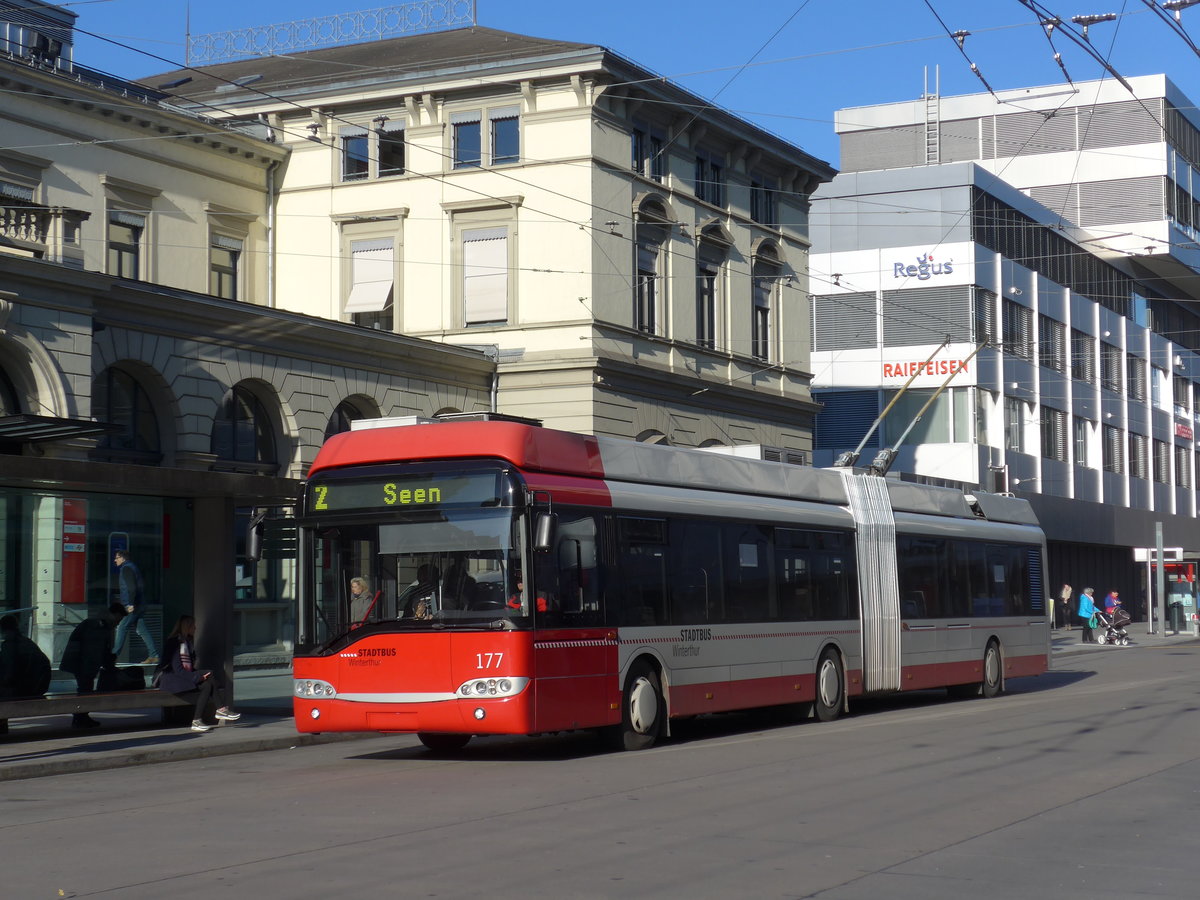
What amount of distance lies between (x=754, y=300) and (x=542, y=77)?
9.70 metres

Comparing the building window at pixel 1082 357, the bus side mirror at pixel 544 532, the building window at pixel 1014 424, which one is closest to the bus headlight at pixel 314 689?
the bus side mirror at pixel 544 532

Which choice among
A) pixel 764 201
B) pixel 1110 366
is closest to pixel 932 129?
pixel 1110 366

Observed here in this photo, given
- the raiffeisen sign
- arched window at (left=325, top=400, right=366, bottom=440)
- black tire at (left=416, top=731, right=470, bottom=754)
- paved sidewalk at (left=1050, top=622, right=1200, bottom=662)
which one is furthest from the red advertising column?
the raiffeisen sign

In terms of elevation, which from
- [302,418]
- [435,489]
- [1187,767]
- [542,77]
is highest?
[542,77]

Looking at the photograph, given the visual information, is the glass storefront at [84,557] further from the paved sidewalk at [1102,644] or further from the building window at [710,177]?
the paved sidewalk at [1102,644]

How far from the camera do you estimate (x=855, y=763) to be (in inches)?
548

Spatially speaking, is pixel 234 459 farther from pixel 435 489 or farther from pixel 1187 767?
pixel 1187 767

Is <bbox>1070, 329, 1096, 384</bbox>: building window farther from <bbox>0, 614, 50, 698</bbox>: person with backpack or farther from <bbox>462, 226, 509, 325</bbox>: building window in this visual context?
<bbox>0, 614, 50, 698</bbox>: person with backpack

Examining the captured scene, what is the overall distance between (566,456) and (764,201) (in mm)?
28333

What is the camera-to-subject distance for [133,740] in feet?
56.1

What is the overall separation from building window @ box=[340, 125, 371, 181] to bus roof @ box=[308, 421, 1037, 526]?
19.8m

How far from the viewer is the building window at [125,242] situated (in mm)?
31641

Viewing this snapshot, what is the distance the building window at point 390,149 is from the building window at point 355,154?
1.12 ft

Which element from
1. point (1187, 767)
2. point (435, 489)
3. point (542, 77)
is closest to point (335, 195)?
point (542, 77)
